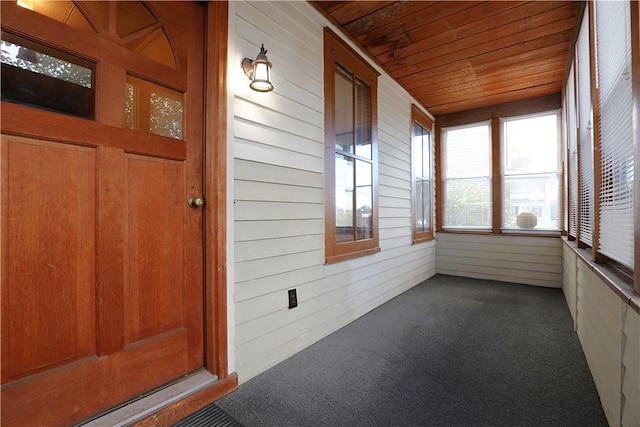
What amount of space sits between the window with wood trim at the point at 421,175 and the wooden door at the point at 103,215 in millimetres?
3123

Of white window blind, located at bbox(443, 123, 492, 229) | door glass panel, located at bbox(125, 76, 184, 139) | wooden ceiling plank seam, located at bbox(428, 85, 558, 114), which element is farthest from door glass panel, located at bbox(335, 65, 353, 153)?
white window blind, located at bbox(443, 123, 492, 229)

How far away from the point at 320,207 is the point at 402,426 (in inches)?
57.6

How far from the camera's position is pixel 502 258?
4.27 meters

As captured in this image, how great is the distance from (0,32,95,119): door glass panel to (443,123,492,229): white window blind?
4.58 m

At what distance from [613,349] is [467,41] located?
2597 millimetres

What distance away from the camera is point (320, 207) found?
2.35 metres

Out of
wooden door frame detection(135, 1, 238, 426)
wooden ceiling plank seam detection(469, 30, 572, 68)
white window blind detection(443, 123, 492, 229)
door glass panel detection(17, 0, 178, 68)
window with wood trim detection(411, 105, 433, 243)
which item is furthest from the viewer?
white window blind detection(443, 123, 492, 229)

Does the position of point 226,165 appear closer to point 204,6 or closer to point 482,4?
point 204,6

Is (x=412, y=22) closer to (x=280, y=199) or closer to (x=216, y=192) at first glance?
(x=280, y=199)

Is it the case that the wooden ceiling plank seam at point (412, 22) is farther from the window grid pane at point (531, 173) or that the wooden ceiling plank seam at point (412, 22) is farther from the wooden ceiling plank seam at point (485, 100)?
the window grid pane at point (531, 173)

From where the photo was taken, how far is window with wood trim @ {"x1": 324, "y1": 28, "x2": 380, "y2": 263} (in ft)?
8.06

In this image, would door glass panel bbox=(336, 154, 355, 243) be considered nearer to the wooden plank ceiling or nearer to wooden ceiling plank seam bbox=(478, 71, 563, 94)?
the wooden plank ceiling

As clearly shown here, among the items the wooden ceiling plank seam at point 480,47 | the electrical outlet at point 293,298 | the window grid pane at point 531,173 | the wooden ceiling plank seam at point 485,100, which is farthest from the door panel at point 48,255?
the window grid pane at point 531,173

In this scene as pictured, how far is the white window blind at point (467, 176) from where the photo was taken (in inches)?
174
